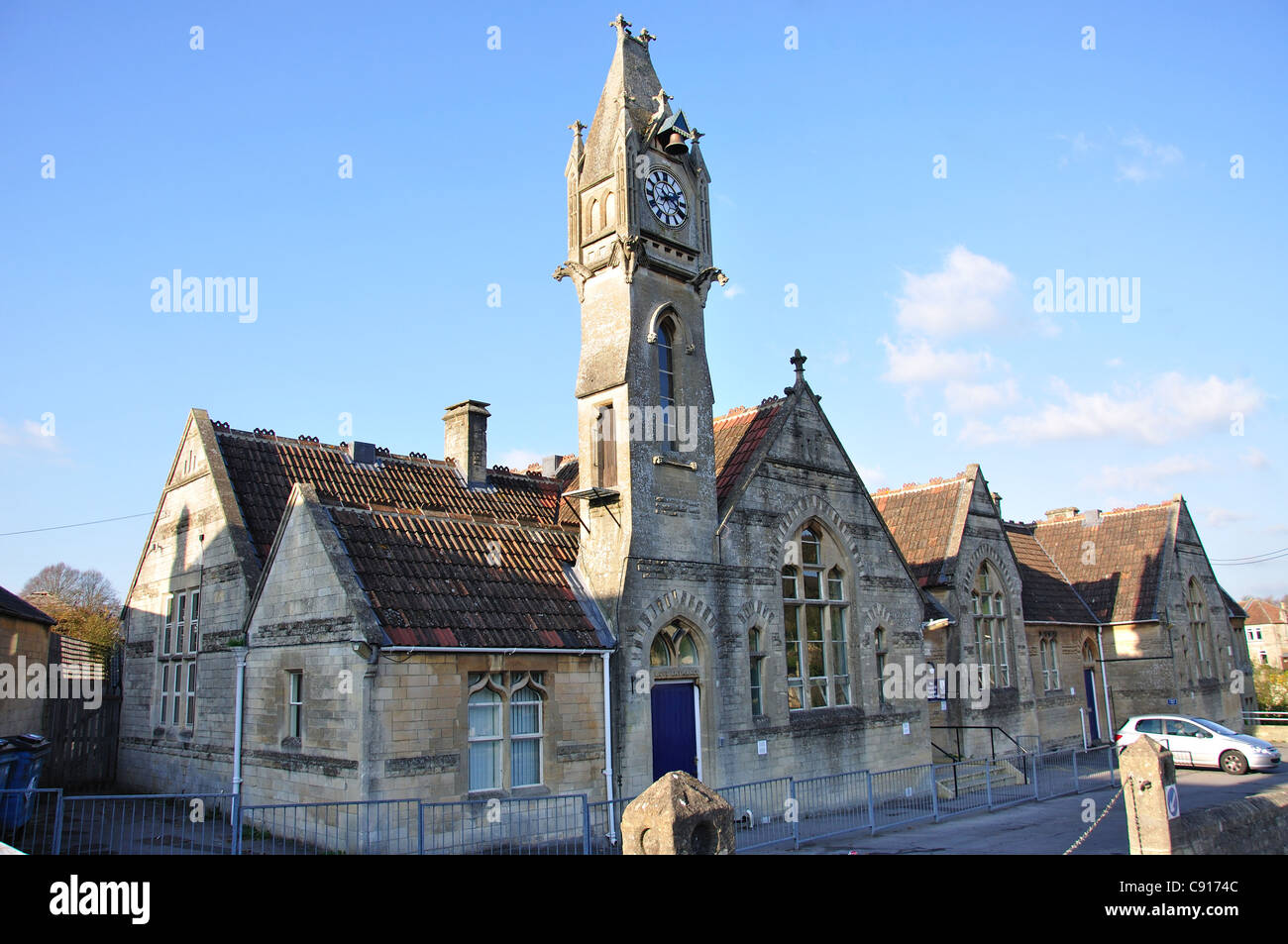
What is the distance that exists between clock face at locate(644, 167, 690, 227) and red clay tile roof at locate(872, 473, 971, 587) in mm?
11460

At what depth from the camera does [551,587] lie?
1727cm

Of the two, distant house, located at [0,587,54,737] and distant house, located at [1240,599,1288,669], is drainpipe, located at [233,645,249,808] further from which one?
distant house, located at [1240,599,1288,669]

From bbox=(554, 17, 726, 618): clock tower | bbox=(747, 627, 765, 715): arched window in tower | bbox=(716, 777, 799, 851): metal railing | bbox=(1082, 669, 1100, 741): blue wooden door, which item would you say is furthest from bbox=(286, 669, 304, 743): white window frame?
bbox=(1082, 669, 1100, 741): blue wooden door

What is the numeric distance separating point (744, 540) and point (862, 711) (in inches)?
208

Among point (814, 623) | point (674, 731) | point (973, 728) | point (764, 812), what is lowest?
point (764, 812)

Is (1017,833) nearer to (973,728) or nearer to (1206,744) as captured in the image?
(973,728)

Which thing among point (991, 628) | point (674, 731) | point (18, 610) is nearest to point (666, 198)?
point (674, 731)

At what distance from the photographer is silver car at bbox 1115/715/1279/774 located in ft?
78.4

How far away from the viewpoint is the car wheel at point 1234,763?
23828 mm

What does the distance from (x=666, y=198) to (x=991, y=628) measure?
16573 millimetres

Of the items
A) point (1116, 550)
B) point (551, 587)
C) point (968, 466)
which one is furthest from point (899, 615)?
point (1116, 550)

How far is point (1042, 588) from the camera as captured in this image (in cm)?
3325

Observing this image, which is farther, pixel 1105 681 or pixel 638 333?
pixel 1105 681
